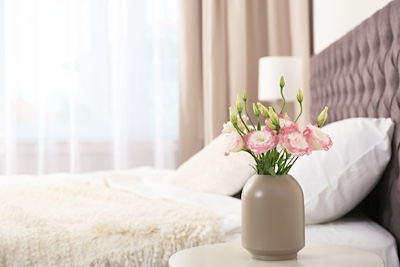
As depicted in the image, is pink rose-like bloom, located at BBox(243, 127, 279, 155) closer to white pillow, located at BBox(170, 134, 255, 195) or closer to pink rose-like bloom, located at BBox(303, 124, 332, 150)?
pink rose-like bloom, located at BBox(303, 124, 332, 150)

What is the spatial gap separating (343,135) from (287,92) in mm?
2124

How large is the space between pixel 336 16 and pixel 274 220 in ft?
7.51

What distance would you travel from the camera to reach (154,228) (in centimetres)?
188

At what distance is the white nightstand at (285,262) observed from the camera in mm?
1546

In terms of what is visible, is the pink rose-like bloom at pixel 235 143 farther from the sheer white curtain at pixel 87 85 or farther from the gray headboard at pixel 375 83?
the sheer white curtain at pixel 87 85

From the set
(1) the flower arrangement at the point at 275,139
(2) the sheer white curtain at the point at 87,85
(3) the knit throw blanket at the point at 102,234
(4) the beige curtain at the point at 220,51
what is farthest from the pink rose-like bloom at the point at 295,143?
(2) the sheer white curtain at the point at 87,85

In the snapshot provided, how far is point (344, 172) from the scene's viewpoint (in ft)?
6.79

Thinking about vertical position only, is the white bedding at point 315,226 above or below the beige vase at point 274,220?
below

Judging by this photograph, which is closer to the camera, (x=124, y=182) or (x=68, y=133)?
(x=124, y=182)

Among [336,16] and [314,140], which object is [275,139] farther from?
[336,16]

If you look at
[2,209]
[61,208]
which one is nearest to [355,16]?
[61,208]

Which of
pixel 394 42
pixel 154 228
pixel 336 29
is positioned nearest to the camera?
pixel 154 228

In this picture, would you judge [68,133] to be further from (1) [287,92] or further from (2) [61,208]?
(2) [61,208]

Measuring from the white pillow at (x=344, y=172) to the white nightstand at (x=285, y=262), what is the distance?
0.34 meters
